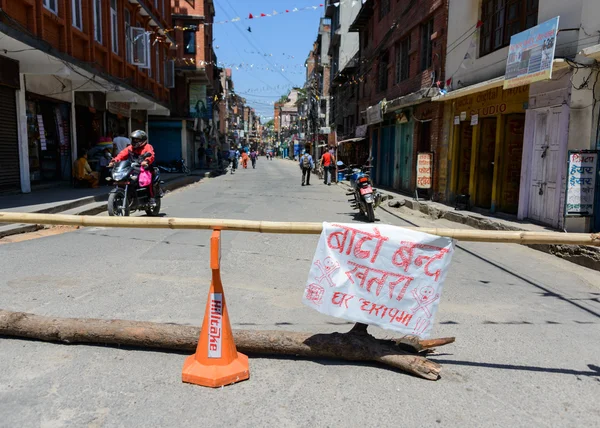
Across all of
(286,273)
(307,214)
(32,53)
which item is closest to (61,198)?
(32,53)

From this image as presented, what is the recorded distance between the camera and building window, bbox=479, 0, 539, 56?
10.4 m

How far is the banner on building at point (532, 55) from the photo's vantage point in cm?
820

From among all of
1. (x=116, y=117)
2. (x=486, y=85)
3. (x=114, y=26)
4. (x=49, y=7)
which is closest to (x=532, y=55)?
(x=486, y=85)

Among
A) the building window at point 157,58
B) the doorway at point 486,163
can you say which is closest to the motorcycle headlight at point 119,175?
the doorway at point 486,163

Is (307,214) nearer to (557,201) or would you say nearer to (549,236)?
(557,201)

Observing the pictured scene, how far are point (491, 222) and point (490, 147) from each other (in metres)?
3.41

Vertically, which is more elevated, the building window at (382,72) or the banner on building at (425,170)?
the building window at (382,72)

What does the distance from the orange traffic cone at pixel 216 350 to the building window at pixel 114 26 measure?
17.7 m

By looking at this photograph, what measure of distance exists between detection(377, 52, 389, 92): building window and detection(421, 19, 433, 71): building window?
15.9 ft

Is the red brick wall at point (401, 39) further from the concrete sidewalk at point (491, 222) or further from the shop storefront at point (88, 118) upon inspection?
the shop storefront at point (88, 118)

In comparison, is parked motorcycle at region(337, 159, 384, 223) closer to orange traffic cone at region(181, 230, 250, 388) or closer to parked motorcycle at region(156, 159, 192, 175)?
orange traffic cone at region(181, 230, 250, 388)

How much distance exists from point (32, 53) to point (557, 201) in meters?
12.0

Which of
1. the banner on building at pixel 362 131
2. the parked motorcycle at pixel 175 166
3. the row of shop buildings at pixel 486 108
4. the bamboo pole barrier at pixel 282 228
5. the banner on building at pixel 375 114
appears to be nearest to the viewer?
the bamboo pole barrier at pixel 282 228

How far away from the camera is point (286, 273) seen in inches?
241
